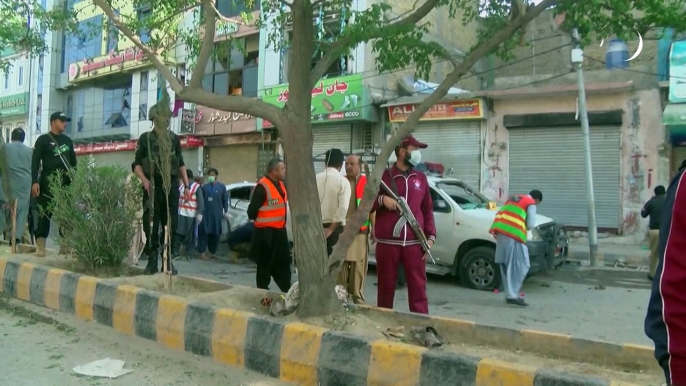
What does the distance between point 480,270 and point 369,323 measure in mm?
4694

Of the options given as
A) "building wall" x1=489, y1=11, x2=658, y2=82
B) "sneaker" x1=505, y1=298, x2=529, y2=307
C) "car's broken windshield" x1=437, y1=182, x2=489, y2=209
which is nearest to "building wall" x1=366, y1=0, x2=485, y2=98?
"building wall" x1=489, y1=11, x2=658, y2=82

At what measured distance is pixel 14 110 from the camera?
108 feet

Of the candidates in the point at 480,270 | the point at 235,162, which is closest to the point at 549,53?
the point at 235,162

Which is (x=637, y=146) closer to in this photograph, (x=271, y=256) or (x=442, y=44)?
(x=442, y=44)

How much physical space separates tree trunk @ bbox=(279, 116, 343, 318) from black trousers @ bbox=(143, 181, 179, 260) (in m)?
2.18

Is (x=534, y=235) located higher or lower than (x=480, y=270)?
higher

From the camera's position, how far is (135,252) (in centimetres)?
723

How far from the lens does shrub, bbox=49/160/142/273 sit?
6.02m

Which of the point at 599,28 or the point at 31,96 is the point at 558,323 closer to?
the point at 599,28

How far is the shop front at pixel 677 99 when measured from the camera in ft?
42.8

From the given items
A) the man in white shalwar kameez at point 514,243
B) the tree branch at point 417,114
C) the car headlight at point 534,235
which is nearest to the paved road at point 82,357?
the tree branch at point 417,114

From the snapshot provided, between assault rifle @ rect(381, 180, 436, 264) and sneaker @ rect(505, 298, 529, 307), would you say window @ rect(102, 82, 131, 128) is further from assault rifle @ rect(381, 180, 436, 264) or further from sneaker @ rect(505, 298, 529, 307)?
assault rifle @ rect(381, 180, 436, 264)

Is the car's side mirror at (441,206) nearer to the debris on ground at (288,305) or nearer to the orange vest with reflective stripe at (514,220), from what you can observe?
the orange vest with reflective stripe at (514,220)

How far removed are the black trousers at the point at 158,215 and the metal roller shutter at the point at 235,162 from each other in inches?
583
